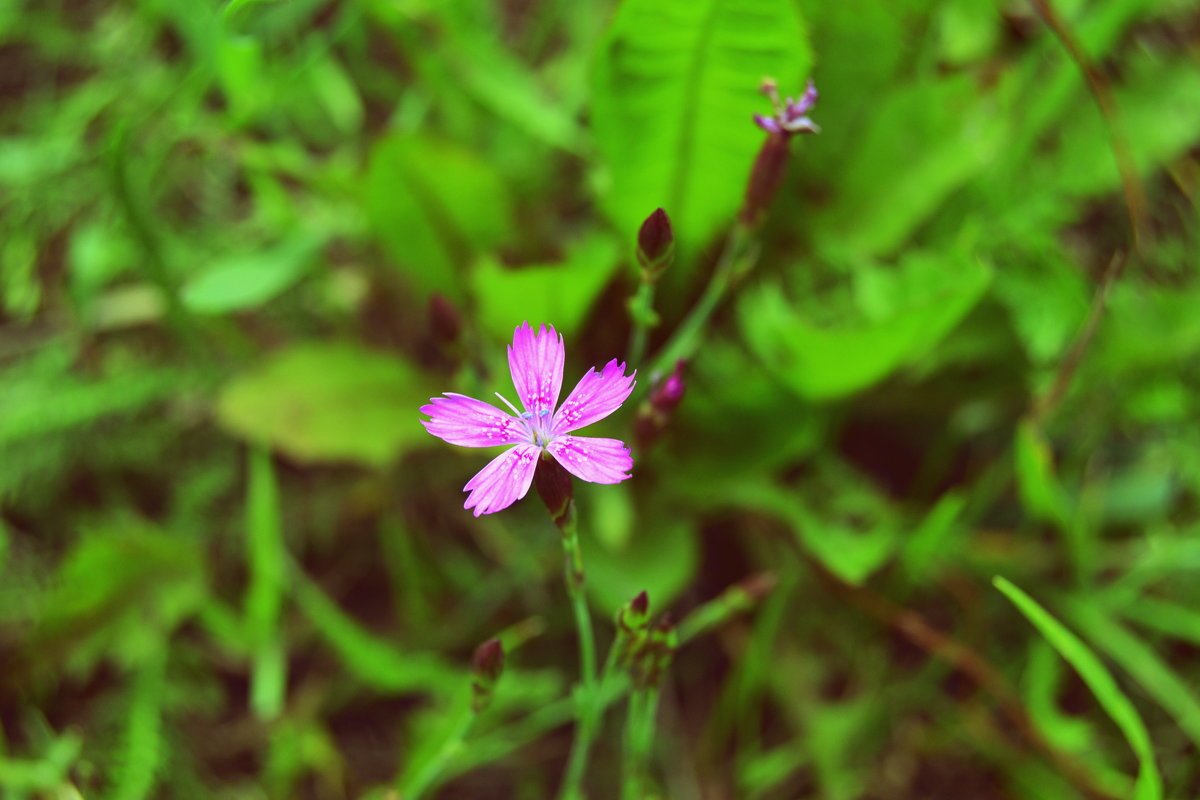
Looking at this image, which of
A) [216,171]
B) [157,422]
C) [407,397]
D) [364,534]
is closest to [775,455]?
[407,397]

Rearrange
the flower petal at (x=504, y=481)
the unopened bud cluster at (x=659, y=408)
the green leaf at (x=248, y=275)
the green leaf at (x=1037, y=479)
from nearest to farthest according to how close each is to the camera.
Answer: the flower petal at (x=504, y=481) → the unopened bud cluster at (x=659, y=408) → the green leaf at (x=1037, y=479) → the green leaf at (x=248, y=275)

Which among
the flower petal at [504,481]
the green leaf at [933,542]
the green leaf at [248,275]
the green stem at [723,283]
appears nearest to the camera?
the flower petal at [504,481]

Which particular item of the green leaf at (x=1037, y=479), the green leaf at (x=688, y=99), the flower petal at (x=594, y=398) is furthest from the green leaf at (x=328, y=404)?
the green leaf at (x=1037, y=479)

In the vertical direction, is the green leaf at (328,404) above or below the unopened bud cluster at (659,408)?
below

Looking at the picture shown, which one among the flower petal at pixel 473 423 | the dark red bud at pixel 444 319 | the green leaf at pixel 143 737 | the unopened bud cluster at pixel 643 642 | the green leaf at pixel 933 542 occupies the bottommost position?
the green leaf at pixel 143 737

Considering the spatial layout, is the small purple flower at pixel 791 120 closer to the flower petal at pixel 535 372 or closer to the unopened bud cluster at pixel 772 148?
the unopened bud cluster at pixel 772 148

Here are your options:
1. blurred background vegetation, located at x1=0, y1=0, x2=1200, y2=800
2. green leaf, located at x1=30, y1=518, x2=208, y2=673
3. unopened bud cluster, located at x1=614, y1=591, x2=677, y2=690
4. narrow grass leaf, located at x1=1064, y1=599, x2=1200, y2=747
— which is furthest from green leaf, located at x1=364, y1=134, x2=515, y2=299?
narrow grass leaf, located at x1=1064, y1=599, x2=1200, y2=747

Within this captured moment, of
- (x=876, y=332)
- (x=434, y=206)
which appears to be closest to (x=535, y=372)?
(x=876, y=332)

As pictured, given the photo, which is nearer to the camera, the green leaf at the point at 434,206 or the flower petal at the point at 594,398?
the flower petal at the point at 594,398
